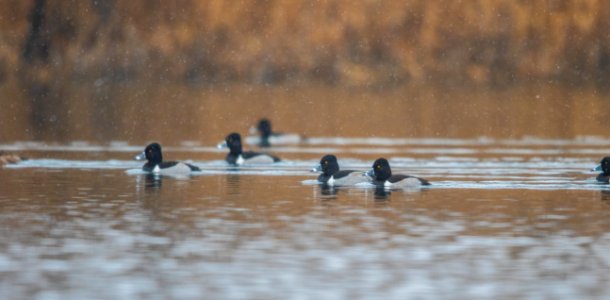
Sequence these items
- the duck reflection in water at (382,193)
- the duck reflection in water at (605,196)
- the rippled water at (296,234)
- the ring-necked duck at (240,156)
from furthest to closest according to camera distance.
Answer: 1. the ring-necked duck at (240,156)
2. the duck reflection in water at (382,193)
3. the duck reflection in water at (605,196)
4. the rippled water at (296,234)

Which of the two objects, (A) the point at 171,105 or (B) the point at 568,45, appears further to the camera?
(B) the point at 568,45

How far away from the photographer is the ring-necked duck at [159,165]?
3422 cm

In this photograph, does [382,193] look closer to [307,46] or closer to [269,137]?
[269,137]

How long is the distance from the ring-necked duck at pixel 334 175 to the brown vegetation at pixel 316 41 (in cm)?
7444

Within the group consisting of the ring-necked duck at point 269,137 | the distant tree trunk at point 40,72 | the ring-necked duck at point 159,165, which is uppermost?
the distant tree trunk at point 40,72

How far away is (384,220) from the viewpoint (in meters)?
23.9

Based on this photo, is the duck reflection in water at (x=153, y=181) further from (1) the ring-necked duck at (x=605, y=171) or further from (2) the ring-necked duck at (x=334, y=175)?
(1) the ring-necked duck at (x=605, y=171)

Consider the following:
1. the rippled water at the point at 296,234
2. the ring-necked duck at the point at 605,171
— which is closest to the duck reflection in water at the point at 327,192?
the rippled water at the point at 296,234

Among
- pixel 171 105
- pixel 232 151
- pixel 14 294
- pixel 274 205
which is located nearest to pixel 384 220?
pixel 274 205

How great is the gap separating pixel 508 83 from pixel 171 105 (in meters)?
35.9

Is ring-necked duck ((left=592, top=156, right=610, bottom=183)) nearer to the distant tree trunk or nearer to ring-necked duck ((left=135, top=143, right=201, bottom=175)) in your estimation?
ring-necked duck ((left=135, top=143, right=201, bottom=175))

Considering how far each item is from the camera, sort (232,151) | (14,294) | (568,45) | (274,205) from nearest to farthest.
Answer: (14,294) → (274,205) → (232,151) → (568,45)

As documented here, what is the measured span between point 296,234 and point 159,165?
12.9 metres

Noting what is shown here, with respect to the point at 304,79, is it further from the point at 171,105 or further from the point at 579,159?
the point at 579,159
